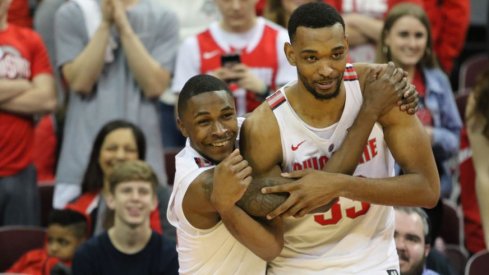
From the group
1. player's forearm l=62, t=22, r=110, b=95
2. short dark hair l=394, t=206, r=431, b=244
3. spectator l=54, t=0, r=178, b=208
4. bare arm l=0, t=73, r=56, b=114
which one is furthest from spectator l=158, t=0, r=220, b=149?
short dark hair l=394, t=206, r=431, b=244

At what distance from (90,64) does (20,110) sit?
0.47 meters

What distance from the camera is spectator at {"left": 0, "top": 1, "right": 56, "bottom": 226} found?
6.79 m

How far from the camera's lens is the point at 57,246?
638 centimetres

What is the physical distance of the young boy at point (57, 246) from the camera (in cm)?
630

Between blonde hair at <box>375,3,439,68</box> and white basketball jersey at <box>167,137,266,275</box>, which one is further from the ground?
blonde hair at <box>375,3,439,68</box>

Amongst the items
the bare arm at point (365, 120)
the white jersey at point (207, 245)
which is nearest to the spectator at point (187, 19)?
the white jersey at point (207, 245)

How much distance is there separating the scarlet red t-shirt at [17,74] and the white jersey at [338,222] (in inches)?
95.5

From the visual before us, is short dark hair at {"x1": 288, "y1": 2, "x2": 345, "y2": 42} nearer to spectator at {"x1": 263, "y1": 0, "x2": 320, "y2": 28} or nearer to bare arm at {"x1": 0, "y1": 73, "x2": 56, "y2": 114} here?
bare arm at {"x1": 0, "y1": 73, "x2": 56, "y2": 114}

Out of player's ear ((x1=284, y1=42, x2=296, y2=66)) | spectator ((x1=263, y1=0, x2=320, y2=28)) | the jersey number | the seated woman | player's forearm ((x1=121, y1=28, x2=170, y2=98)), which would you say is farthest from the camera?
spectator ((x1=263, y1=0, x2=320, y2=28))

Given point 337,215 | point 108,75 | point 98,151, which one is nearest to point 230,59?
point 108,75

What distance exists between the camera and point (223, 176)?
4.32 m

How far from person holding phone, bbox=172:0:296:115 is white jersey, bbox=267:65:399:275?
1.99m

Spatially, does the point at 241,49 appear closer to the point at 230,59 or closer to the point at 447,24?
the point at 230,59

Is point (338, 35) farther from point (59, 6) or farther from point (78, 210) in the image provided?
point (59, 6)
